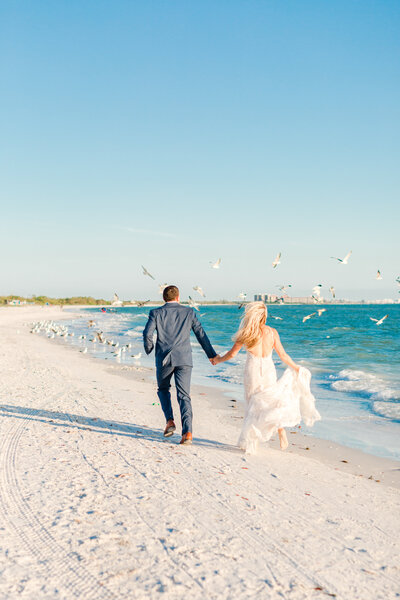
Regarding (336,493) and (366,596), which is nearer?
(366,596)

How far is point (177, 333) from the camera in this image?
23.2 feet

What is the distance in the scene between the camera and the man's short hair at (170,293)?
7.22 m

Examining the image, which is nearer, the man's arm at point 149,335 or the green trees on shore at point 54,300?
the man's arm at point 149,335

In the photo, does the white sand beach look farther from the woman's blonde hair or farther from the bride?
the woman's blonde hair

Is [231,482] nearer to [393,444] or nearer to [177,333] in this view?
[177,333]

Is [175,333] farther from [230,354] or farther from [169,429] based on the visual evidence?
[169,429]

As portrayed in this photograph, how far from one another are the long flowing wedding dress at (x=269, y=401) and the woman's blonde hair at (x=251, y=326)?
0.28 meters

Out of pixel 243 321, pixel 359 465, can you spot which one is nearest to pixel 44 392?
pixel 243 321

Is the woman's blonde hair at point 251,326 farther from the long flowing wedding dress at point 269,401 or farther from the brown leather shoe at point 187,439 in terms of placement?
the brown leather shoe at point 187,439

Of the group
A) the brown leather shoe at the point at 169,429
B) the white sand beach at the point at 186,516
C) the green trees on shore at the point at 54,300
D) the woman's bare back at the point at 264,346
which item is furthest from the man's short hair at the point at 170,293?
the green trees on shore at the point at 54,300

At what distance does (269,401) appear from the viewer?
6617mm

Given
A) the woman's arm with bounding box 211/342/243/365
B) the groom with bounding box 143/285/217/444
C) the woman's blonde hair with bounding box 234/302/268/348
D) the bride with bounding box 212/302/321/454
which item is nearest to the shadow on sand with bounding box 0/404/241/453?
the groom with bounding box 143/285/217/444

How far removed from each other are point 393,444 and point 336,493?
3.42 m

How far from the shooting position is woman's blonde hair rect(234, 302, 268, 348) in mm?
6621
